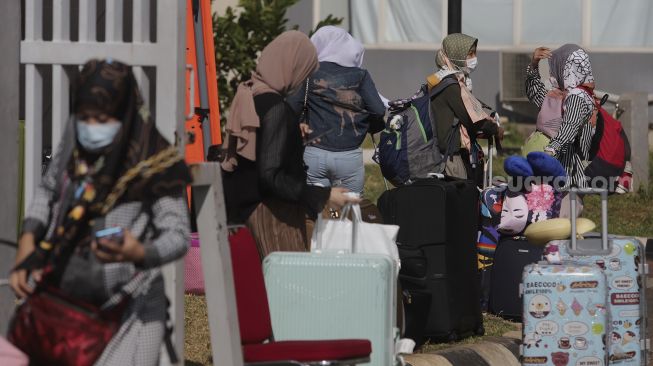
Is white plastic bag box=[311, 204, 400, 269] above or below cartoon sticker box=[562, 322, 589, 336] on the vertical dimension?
above

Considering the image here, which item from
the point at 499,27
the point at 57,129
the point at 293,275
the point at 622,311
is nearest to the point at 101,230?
the point at 57,129

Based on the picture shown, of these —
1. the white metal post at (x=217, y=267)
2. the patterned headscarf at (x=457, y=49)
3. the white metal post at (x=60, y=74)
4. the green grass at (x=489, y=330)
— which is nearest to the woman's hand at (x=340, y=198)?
the white metal post at (x=217, y=267)

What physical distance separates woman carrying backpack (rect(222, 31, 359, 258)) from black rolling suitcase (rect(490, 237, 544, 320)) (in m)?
2.33

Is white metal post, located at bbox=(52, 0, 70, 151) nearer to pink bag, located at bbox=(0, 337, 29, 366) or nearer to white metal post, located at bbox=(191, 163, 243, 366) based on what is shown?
white metal post, located at bbox=(191, 163, 243, 366)

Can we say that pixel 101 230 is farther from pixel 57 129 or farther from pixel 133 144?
→ pixel 57 129

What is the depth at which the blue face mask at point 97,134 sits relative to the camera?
401 cm

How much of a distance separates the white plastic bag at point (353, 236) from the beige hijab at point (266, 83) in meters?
0.47

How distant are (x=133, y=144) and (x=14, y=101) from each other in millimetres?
1485

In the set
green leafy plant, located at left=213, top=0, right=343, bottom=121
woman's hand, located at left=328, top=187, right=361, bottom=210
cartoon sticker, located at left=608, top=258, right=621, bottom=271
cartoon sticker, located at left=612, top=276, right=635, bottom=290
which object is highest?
green leafy plant, located at left=213, top=0, right=343, bottom=121

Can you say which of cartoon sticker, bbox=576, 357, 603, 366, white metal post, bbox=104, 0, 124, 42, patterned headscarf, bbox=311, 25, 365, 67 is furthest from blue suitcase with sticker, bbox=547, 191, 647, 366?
white metal post, bbox=104, 0, 124, 42

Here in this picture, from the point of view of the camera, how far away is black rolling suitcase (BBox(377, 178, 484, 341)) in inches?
299

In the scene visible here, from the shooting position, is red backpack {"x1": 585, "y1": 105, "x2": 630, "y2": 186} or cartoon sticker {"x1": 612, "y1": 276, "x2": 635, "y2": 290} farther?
red backpack {"x1": 585, "y1": 105, "x2": 630, "y2": 186}

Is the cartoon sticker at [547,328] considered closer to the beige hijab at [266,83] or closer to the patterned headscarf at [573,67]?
the beige hijab at [266,83]

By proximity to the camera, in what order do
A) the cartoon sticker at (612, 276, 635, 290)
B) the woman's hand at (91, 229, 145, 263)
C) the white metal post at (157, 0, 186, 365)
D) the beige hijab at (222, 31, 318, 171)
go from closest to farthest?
1. the woman's hand at (91, 229, 145, 263)
2. the white metal post at (157, 0, 186, 365)
3. the beige hijab at (222, 31, 318, 171)
4. the cartoon sticker at (612, 276, 635, 290)
